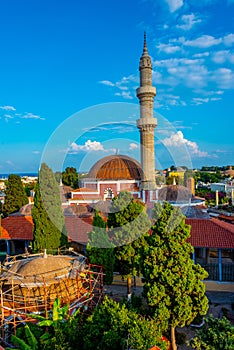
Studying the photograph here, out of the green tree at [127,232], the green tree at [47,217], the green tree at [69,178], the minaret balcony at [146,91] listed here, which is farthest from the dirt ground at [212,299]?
the green tree at [69,178]

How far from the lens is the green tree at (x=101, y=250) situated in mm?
11867

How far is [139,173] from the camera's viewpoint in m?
28.8

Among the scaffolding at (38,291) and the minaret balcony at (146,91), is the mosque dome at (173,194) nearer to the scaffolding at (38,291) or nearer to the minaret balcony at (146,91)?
the minaret balcony at (146,91)

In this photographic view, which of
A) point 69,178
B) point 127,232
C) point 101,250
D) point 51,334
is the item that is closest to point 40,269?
point 51,334

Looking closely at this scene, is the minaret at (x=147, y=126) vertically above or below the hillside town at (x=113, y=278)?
above

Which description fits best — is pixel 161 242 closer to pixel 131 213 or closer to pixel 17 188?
pixel 131 213

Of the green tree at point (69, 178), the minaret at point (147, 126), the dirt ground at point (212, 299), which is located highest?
the minaret at point (147, 126)

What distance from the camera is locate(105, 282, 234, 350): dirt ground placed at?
32.8ft

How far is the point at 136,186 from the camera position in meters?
27.8

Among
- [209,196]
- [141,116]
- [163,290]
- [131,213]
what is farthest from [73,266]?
[209,196]

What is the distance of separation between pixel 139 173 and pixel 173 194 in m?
4.01

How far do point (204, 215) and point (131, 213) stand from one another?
957 cm

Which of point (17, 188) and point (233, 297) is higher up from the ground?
point (17, 188)

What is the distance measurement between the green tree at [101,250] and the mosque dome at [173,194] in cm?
1485
